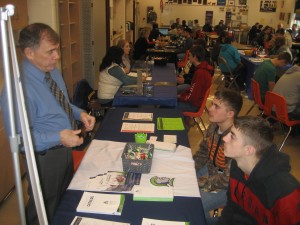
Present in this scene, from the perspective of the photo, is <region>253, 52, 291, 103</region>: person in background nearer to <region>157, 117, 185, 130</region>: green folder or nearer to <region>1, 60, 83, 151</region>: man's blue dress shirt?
<region>157, 117, 185, 130</region>: green folder

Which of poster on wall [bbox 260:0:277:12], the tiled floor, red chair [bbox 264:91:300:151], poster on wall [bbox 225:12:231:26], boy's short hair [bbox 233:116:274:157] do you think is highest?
poster on wall [bbox 260:0:277:12]

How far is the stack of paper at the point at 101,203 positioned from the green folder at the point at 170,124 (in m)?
0.99

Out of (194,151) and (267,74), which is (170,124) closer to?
(194,151)

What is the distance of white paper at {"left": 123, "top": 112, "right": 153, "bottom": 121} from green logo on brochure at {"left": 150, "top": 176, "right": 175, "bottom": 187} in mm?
982

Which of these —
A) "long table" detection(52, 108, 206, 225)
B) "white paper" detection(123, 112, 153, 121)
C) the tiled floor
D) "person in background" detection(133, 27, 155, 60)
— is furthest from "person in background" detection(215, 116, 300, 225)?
"person in background" detection(133, 27, 155, 60)

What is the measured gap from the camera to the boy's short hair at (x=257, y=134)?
155 centimetres

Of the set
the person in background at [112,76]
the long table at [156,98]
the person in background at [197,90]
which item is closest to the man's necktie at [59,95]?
the long table at [156,98]

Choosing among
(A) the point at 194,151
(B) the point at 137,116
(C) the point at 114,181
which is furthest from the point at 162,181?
(A) the point at 194,151

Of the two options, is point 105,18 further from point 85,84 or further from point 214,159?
point 214,159

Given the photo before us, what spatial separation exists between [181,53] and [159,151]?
6411 mm

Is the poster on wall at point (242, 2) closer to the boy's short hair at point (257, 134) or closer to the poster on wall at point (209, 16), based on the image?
the poster on wall at point (209, 16)

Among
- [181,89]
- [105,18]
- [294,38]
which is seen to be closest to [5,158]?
[181,89]

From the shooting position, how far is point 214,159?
2.21 meters

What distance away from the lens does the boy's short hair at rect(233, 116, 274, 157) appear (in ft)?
5.09
